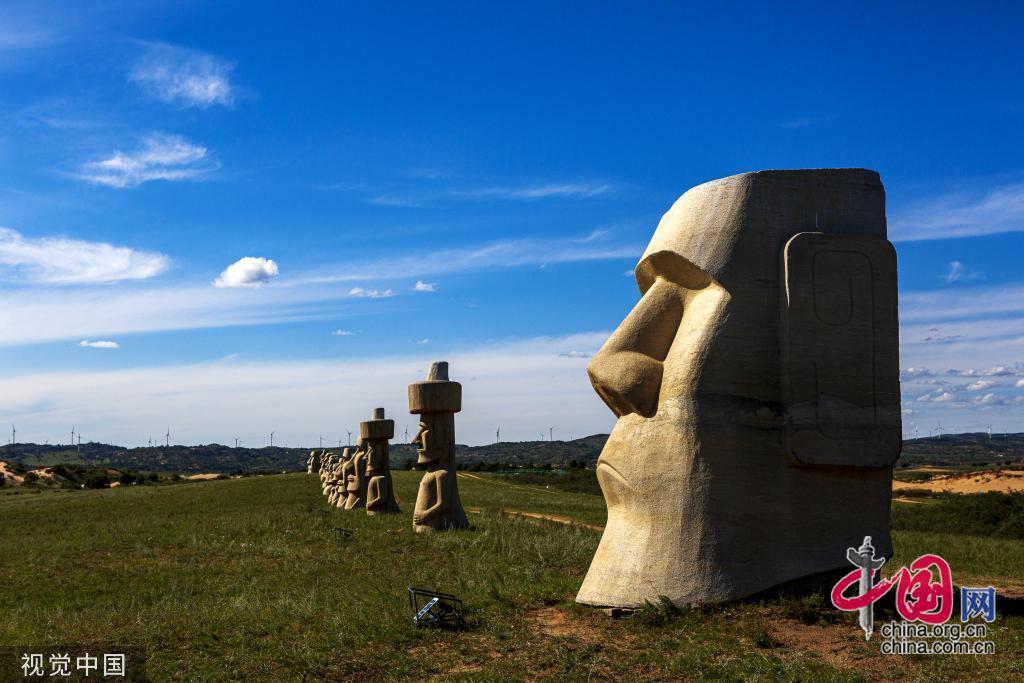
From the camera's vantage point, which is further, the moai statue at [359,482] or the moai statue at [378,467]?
the moai statue at [359,482]

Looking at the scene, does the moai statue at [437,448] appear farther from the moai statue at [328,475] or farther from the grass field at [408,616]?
the moai statue at [328,475]

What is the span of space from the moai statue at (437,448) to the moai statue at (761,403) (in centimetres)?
830

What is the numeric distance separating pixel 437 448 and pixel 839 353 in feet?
32.6

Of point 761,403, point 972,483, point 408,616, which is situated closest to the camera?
point 761,403

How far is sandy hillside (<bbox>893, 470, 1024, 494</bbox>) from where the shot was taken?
41.8m

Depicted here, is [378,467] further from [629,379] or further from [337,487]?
[629,379]

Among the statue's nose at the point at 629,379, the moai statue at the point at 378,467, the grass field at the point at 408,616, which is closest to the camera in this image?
the grass field at the point at 408,616

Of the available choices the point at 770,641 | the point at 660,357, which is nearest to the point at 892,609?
the point at 770,641

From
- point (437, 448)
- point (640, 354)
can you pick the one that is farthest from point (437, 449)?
point (640, 354)

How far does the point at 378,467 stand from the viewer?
22891 millimetres

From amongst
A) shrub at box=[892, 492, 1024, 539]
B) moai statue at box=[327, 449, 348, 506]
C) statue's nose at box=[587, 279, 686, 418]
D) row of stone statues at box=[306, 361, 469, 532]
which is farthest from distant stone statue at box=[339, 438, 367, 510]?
statue's nose at box=[587, 279, 686, 418]

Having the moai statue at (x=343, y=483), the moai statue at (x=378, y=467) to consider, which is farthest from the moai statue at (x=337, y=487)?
the moai statue at (x=378, y=467)
